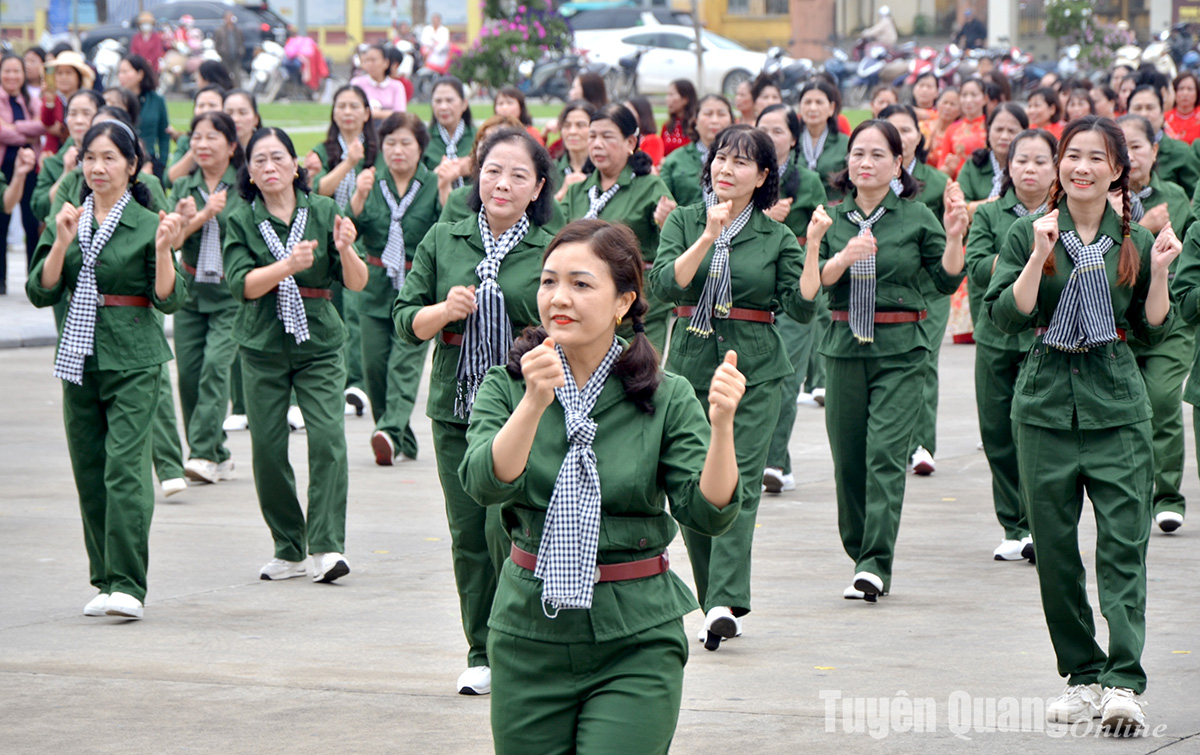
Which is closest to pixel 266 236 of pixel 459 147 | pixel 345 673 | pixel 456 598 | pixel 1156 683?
pixel 456 598

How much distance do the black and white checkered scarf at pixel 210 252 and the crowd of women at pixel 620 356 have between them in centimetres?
2

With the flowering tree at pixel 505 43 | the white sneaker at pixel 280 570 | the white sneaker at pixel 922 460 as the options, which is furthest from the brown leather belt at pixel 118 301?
the flowering tree at pixel 505 43

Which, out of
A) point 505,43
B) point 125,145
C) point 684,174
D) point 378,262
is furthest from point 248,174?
point 505,43

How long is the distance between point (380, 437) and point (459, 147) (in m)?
3.54

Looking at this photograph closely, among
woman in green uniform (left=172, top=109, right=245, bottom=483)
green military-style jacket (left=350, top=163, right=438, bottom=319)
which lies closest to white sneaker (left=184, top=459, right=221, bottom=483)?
woman in green uniform (left=172, top=109, right=245, bottom=483)

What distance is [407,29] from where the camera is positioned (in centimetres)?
4322

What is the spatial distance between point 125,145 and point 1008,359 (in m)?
3.87

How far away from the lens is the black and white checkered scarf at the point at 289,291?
312 inches

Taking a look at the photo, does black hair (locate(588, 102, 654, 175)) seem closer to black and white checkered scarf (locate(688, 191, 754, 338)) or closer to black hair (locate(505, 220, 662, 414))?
black and white checkered scarf (locate(688, 191, 754, 338))

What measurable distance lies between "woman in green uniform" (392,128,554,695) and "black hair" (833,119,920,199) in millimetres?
1964

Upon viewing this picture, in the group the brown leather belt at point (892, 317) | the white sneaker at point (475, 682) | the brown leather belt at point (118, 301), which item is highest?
the brown leather belt at point (118, 301)

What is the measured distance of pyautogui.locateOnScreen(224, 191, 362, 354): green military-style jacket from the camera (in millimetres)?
Result: 7992

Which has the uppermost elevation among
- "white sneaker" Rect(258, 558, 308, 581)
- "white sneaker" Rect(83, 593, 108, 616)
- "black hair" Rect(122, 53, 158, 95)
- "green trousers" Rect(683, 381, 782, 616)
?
"black hair" Rect(122, 53, 158, 95)

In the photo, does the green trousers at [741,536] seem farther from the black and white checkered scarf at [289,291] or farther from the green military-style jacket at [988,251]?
the black and white checkered scarf at [289,291]
